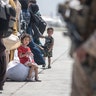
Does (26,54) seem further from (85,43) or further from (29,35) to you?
(85,43)

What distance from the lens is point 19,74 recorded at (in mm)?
10391

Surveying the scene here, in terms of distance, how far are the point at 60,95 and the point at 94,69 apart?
5039mm

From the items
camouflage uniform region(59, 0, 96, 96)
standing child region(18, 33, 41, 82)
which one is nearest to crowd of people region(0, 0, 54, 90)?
standing child region(18, 33, 41, 82)

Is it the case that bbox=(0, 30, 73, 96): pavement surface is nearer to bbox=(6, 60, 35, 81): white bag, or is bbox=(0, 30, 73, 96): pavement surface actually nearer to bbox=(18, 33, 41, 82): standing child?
bbox=(6, 60, 35, 81): white bag

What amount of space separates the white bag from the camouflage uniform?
6240 mm

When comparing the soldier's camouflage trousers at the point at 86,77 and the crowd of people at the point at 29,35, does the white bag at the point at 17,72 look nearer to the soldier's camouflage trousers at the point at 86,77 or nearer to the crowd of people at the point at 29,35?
the crowd of people at the point at 29,35

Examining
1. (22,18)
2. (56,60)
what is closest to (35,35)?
(22,18)

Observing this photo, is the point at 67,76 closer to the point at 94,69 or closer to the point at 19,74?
the point at 19,74

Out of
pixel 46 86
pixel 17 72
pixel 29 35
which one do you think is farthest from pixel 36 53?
pixel 46 86

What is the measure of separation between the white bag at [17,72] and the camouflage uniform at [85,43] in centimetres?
624

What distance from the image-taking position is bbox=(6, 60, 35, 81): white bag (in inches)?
406

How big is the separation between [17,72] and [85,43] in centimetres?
663

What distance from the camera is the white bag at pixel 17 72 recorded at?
33.8 ft

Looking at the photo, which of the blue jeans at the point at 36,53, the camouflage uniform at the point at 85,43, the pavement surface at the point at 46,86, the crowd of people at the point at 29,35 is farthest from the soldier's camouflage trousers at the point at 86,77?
the blue jeans at the point at 36,53
